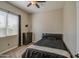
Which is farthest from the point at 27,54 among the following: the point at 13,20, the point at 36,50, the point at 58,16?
the point at 58,16

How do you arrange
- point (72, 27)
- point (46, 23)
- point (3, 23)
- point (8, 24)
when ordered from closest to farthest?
point (72, 27), point (3, 23), point (8, 24), point (46, 23)

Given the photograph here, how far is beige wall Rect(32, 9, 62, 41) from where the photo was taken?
21.4 ft

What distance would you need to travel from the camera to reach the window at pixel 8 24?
4344 mm

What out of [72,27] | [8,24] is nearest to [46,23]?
[8,24]

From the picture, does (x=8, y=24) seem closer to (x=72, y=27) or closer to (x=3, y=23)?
(x=3, y=23)

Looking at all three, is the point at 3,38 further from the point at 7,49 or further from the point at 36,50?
the point at 36,50

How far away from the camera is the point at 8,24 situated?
4.83m

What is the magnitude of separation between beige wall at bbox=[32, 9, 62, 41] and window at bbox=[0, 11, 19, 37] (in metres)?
1.90

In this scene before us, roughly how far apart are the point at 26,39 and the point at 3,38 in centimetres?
225

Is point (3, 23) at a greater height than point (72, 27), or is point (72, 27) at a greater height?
point (3, 23)

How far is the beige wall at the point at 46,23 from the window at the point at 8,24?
1.90 m

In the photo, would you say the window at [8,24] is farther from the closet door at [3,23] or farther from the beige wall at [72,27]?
the beige wall at [72,27]

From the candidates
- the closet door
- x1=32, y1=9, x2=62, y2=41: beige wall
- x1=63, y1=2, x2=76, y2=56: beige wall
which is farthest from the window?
x1=63, y1=2, x2=76, y2=56: beige wall

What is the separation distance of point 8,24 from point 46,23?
118 inches
